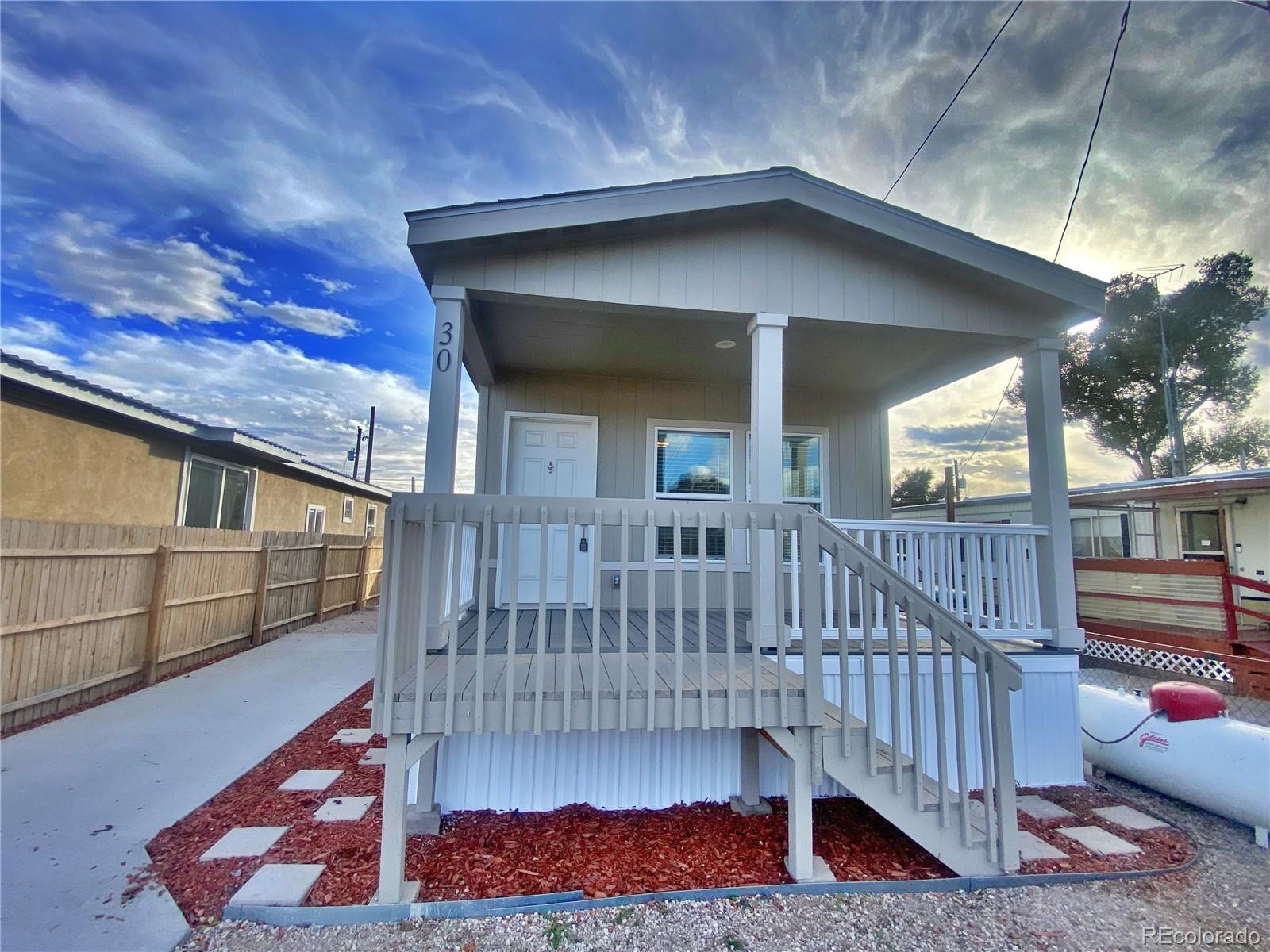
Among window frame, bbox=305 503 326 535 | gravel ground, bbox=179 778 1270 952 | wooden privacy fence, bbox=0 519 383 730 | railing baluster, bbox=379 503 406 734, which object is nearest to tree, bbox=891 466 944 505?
window frame, bbox=305 503 326 535

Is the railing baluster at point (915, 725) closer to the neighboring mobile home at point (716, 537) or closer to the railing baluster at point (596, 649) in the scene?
the neighboring mobile home at point (716, 537)

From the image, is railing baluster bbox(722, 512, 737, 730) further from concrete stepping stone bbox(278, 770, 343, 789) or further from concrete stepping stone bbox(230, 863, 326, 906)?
concrete stepping stone bbox(278, 770, 343, 789)

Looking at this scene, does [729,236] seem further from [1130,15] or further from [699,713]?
[1130,15]

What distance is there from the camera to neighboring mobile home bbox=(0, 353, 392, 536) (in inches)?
196

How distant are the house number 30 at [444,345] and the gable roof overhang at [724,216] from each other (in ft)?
1.57

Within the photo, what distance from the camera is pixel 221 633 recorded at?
22.2 feet

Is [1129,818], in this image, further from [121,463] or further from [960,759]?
[121,463]

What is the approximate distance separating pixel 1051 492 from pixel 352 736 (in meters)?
6.00

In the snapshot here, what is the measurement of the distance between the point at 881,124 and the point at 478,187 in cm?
556

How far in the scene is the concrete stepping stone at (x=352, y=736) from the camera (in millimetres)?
4223

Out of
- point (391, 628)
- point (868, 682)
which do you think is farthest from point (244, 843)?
point (868, 682)

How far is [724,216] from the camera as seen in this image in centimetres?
378

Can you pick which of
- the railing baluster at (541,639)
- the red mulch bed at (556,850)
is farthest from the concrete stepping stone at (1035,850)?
the railing baluster at (541,639)

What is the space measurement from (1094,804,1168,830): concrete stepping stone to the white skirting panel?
0.39 meters
